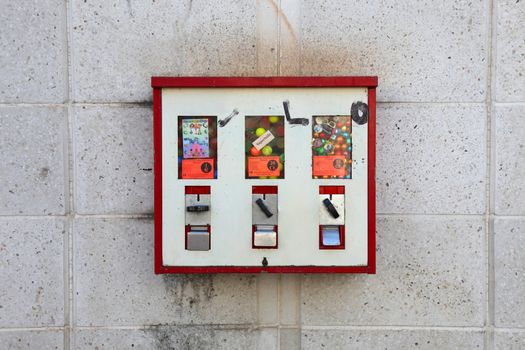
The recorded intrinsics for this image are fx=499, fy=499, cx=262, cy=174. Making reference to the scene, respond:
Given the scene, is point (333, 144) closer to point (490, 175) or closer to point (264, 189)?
point (264, 189)

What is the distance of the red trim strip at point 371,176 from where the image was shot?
222cm

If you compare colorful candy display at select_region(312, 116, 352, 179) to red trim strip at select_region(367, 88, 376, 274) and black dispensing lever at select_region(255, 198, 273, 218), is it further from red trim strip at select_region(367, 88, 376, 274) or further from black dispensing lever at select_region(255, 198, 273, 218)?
black dispensing lever at select_region(255, 198, 273, 218)

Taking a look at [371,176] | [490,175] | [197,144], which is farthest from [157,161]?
[490,175]

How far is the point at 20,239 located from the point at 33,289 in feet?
0.85

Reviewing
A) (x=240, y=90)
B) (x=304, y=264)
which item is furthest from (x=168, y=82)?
(x=304, y=264)

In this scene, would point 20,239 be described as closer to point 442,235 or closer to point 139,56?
point 139,56

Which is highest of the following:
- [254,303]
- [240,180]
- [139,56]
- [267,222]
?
[139,56]

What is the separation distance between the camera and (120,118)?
2.48 meters

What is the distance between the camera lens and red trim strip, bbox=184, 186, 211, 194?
2.25 m

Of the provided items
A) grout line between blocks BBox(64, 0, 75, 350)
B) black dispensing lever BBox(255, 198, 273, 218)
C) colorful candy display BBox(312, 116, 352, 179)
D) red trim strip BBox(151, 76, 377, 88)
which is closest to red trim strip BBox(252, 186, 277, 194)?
black dispensing lever BBox(255, 198, 273, 218)

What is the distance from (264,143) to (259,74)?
16.7 inches

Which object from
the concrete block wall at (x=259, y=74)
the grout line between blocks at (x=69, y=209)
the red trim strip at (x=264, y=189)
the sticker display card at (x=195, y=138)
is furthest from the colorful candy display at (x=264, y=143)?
the grout line between blocks at (x=69, y=209)

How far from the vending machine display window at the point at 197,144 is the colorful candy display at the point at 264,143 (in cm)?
15

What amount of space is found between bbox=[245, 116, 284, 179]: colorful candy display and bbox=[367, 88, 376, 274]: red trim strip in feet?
1.29
